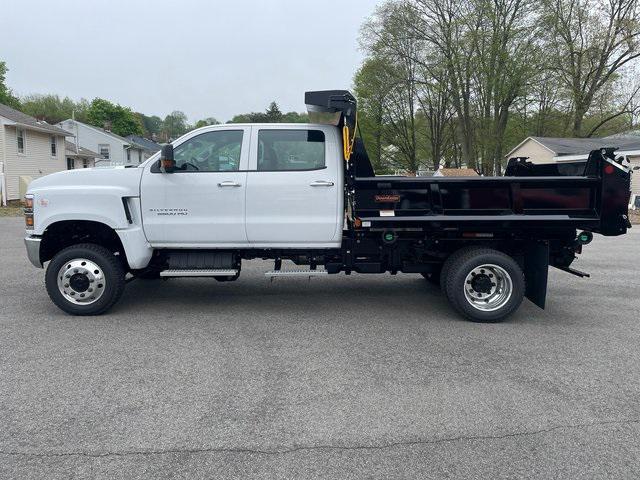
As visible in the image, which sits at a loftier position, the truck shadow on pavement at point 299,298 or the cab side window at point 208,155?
the cab side window at point 208,155

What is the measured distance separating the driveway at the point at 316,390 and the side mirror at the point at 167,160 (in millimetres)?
1746

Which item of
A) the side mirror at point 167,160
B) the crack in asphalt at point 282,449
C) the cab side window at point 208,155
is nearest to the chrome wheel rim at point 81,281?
the side mirror at point 167,160

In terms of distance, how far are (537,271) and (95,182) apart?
5279mm

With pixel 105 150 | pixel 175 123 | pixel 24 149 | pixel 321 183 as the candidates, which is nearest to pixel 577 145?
pixel 321 183

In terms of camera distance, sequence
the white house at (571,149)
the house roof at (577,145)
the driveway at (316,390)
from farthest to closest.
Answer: the house roof at (577,145) → the white house at (571,149) → the driveway at (316,390)

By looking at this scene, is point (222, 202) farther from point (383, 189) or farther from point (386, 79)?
point (386, 79)

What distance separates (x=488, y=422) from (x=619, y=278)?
633 cm

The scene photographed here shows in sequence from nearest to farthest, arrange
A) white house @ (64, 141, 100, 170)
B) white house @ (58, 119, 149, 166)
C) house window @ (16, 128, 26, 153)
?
house window @ (16, 128, 26, 153)
white house @ (64, 141, 100, 170)
white house @ (58, 119, 149, 166)

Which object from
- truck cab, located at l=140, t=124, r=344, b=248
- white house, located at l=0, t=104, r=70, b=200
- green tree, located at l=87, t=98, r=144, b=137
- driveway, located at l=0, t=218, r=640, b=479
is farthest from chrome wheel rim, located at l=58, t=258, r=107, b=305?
green tree, located at l=87, t=98, r=144, b=137

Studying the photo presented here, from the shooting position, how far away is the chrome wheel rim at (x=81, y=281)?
5.86 m

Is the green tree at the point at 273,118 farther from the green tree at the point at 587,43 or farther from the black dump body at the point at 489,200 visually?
the green tree at the point at 587,43

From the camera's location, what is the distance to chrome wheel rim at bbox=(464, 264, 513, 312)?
582 centimetres

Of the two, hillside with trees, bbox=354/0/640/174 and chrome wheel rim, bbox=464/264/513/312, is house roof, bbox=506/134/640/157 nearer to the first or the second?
hillside with trees, bbox=354/0/640/174

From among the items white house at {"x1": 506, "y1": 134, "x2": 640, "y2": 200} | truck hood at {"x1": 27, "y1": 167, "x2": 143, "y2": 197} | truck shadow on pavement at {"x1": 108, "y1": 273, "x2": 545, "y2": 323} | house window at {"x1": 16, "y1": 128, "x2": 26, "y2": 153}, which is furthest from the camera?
house window at {"x1": 16, "y1": 128, "x2": 26, "y2": 153}
